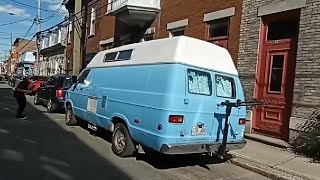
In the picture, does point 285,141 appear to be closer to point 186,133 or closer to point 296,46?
point 296,46

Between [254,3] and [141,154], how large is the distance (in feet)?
20.0

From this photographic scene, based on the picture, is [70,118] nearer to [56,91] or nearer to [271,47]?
[56,91]

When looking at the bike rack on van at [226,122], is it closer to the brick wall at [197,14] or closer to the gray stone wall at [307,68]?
the gray stone wall at [307,68]

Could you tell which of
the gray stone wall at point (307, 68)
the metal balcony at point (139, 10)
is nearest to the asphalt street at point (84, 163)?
the gray stone wall at point (307, 68)

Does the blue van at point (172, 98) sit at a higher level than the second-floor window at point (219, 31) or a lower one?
lower

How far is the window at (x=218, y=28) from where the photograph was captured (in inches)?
502

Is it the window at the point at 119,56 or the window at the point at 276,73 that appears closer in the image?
the window at the point at 119,56

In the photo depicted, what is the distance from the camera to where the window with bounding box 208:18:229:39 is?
1274 cm

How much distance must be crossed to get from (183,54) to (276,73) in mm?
4753

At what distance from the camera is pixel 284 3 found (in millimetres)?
10164

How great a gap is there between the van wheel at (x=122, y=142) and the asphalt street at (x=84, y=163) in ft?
0.49

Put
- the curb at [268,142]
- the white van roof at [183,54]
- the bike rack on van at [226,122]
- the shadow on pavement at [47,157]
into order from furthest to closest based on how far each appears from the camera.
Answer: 1. the curb at [268,142]
2. the bike rack on van at [226,122]
3. the white van roof at [183,54]
4. the shadow on pavement at [47,157]

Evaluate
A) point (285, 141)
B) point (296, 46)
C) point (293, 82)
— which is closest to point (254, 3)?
point (296, 46)

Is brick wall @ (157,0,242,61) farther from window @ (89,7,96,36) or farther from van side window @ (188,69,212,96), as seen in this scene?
window @ (89,7,96,36)
